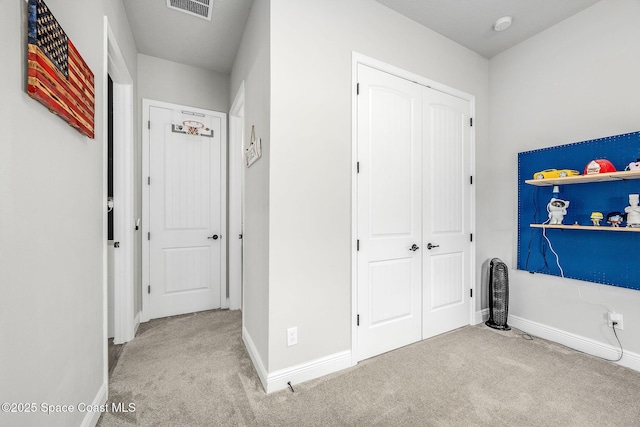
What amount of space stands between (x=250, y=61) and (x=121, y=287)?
2.36m

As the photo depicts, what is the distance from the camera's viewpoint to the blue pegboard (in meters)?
2.08

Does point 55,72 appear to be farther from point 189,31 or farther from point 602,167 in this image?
point 602,167

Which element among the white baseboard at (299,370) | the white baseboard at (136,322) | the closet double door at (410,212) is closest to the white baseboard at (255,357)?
the white baseboard at (299,370)

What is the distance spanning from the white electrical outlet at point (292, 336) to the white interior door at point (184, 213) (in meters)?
1.78

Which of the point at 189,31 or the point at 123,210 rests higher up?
the point at 189,31

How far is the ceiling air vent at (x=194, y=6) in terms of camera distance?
218cm

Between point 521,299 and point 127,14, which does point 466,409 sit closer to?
point 521,299

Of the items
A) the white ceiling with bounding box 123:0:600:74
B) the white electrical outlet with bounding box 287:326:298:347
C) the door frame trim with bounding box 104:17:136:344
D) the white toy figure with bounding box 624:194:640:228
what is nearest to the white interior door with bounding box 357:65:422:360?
the white electrical outlet with bounding box 287:326:298:347

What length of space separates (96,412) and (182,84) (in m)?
3.10

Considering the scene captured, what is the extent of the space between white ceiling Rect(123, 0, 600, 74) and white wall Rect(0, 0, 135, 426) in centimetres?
91

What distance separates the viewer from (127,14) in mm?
2359

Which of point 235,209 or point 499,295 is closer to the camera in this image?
point 499,295

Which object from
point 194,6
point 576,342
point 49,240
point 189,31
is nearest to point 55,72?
point 49,240

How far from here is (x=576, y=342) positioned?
2.34 meters
